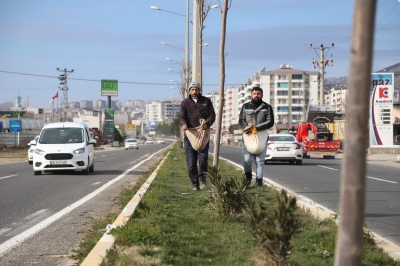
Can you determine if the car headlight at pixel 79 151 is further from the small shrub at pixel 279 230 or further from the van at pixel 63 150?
the small shrub at pixel 279 230

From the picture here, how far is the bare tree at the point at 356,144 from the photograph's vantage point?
2930mm

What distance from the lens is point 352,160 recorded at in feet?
9.63

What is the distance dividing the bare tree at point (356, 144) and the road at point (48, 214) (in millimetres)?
3697

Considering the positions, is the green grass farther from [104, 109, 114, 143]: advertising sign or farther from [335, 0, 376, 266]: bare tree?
[104, 109, 114, 143]: advertising sign

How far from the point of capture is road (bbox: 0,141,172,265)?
6.62 metres

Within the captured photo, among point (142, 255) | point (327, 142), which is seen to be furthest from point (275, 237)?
point (327, 142)

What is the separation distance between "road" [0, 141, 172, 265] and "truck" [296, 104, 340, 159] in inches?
1082

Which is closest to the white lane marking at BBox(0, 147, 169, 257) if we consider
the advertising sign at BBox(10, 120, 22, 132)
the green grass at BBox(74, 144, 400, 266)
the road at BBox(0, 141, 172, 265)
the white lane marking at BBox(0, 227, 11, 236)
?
the road at BBox(0, 141, 172, 265)

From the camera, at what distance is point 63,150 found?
19.4 m

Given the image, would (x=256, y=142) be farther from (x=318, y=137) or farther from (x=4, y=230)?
(x=318, y=137)

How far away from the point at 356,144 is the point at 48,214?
7.55 m

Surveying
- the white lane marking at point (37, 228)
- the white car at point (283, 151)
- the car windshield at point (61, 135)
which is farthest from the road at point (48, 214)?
the white car at point (283, 151)

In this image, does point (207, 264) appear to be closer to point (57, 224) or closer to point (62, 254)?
point (62, 254)

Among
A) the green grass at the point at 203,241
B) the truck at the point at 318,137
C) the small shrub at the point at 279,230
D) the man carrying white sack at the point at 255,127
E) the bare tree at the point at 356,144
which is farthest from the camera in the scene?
the truck at the point at 318,137
